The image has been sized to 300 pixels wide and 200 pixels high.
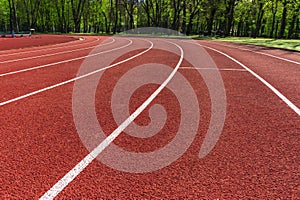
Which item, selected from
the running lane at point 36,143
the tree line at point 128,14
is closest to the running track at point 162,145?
the running lane at point 36,143

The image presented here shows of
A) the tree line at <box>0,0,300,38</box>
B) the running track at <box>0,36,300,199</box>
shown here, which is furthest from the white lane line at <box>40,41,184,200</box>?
the tree line at <box>0,0,300,38</box>

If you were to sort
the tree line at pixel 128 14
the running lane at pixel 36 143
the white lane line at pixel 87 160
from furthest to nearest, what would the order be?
the tree line at pixel 128 14 → the running lane at pixel 36 143 → the white lane line at pixel 87 160

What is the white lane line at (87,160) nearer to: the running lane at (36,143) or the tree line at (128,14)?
the running lane at (36,143)

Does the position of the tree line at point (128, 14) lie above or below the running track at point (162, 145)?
above

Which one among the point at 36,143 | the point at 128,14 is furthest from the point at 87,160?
the point at 128,14

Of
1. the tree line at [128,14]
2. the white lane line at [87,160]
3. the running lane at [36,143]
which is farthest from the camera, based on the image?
the tree line at [128,14]

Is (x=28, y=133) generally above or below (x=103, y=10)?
below

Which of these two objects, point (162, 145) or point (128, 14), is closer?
point (162, 145)

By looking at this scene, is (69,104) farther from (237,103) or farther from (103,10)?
(103,10)

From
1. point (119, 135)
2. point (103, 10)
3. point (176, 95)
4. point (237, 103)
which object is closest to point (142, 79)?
point (176, 95)

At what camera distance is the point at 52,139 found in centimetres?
379

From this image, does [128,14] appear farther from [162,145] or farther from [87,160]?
[87,160]

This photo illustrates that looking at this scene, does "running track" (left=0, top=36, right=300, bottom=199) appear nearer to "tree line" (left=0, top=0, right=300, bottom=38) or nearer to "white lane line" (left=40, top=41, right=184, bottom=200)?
"white lane line" (left=40, top=41, right=184, bottom=200)

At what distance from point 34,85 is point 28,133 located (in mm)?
3482
